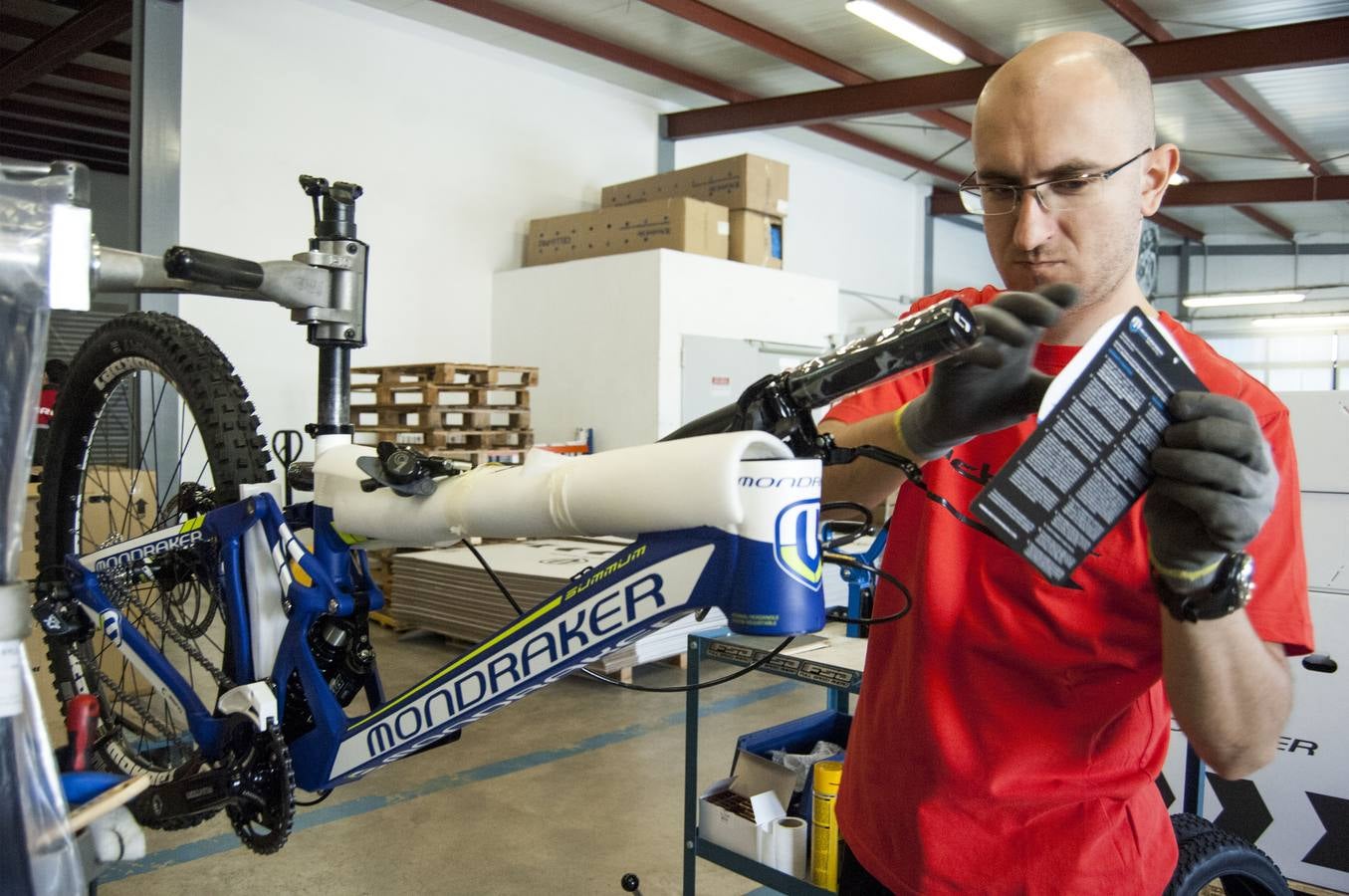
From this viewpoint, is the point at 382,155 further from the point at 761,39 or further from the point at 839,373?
the point at 839,373

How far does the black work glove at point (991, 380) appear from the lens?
2.61 ft

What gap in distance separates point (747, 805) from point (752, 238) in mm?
5465

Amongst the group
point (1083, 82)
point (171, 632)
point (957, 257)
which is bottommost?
point (171, 632)

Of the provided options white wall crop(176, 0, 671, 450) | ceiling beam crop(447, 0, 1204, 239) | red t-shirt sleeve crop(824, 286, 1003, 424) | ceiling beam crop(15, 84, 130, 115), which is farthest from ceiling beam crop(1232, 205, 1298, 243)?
red t-shirt sleeve crop(824, 286, 1003, 424)

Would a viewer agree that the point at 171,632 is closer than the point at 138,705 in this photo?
Yes

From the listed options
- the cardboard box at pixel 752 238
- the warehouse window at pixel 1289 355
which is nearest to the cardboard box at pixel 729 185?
the cardboard box at pixel 752 238

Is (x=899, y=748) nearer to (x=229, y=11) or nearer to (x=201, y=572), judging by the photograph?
(x=201, y=572)

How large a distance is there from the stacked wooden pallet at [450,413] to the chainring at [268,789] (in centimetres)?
417

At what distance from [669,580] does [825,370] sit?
24 centimetres

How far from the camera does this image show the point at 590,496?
0.93m

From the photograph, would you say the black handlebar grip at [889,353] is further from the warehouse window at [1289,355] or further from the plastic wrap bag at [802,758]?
the warehouse window at [1289,355]

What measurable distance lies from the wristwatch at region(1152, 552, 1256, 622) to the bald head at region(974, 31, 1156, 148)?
467 mm

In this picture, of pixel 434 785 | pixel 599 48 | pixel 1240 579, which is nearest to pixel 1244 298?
pixel 599 48

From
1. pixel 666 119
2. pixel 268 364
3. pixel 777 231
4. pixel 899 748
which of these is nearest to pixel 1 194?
pixel 899 748
